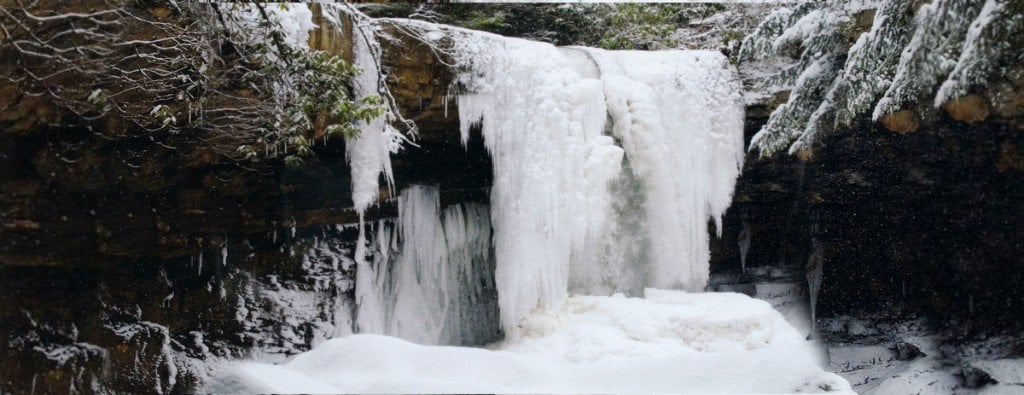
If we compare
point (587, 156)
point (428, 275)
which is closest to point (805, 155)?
point (587, 156)

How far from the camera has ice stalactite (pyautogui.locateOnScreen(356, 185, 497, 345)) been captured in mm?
6461

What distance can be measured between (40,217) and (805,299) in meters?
7.56

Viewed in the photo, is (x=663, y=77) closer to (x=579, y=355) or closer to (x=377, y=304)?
(x=579, y=355)

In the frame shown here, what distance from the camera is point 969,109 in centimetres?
564

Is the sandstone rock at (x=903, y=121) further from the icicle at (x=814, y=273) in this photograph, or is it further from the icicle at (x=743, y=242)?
the icicle at (x=743, y=242)

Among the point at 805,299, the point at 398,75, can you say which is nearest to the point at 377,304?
the point at 398,75

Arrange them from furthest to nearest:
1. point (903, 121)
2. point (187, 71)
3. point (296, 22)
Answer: point (903, 121)
point (296, 22)
point (187, 71)

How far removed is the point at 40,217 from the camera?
17.1 feet

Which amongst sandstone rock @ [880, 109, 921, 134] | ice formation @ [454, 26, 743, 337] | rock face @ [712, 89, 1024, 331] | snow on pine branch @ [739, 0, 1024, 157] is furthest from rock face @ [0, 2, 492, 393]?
sandstone rock @ [880, 109, 921, 134]

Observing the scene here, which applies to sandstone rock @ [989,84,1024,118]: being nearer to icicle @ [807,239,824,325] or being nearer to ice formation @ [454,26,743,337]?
ice formation @ [454,26,743,337]

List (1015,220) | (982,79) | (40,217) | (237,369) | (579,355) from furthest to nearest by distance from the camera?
(1015,220) → (40,217) → (579,355) → (982,79) → (237,369)

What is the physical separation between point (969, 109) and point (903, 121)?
56 cm

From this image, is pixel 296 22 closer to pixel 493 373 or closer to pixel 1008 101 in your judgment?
pixel 493 373

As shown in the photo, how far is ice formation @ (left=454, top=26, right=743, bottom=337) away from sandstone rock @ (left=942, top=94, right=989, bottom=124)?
5.73ft
